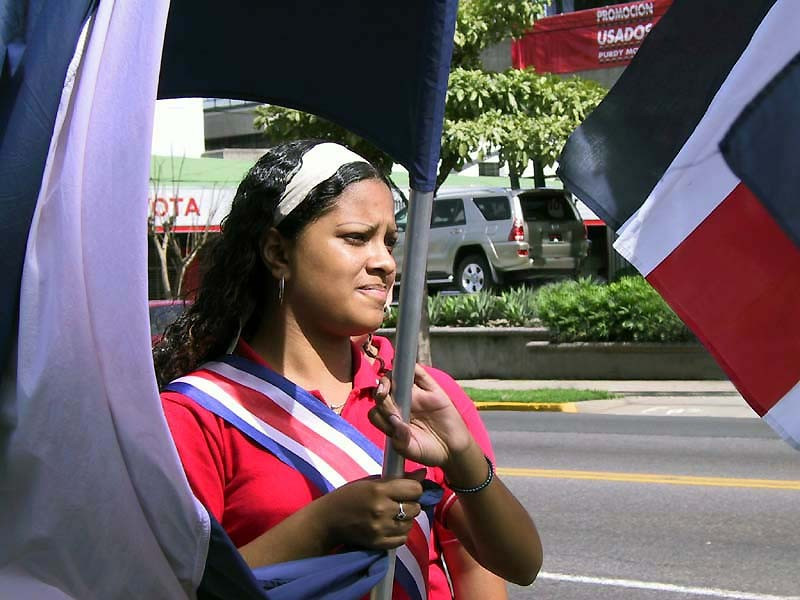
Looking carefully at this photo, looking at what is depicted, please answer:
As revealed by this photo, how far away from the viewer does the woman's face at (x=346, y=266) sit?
2.23m

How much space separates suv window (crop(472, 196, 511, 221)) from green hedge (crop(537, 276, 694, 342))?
2.89 metres

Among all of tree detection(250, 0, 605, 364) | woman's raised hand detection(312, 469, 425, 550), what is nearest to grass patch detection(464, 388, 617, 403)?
tree detection(250, 0, 605, 364)

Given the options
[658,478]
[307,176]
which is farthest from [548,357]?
[307,176]

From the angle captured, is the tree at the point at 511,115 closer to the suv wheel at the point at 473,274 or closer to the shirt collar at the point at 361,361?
the suv wheel at the point at 473,274

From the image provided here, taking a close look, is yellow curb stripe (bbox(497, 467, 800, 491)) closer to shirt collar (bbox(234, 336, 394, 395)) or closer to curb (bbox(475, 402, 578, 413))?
curb (bbox(475, 402, 578, 413))

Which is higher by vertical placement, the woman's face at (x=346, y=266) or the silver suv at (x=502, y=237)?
the woman's face at (x=346, y=266)

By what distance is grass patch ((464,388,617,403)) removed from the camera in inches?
583

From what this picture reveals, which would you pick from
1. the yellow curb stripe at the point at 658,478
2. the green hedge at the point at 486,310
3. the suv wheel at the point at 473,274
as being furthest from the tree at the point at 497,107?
the suv wheel at the point at 473,274

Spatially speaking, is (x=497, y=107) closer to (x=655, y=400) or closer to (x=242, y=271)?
(x=655, y=400)

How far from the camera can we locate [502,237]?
66.0 feet

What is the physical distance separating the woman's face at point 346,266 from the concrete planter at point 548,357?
1397 cm

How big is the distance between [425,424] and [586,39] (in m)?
22.8

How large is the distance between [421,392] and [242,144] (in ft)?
109

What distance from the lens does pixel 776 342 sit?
231 centimetres
